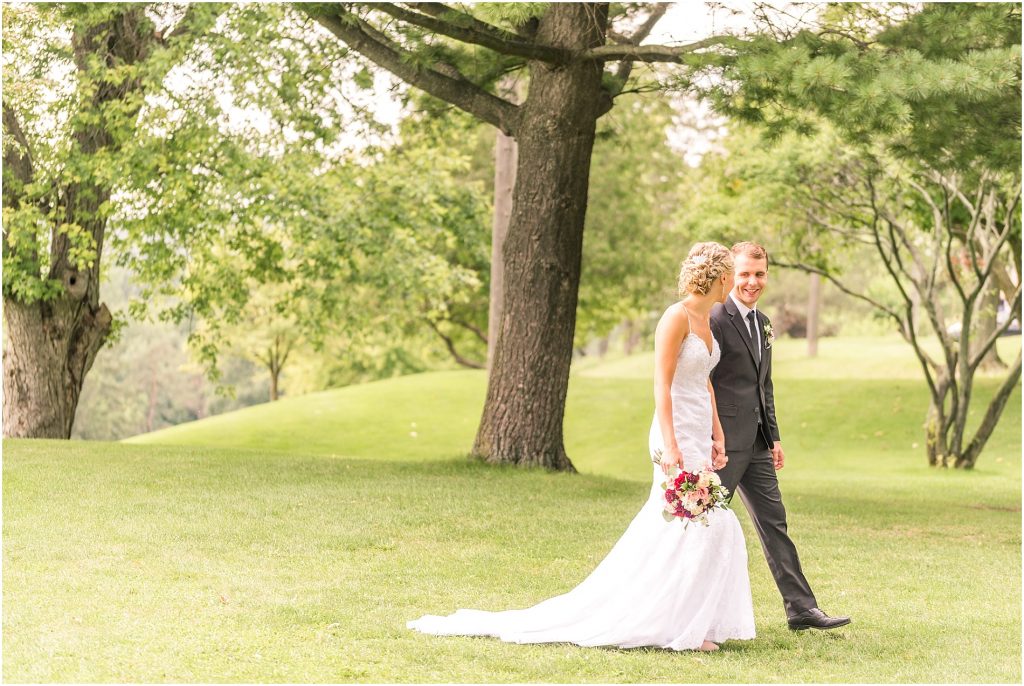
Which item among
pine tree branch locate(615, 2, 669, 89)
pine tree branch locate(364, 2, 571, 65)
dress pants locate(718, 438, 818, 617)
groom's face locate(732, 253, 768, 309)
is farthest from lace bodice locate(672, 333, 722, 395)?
pine tree branch locate(615, 2, 669, 89)

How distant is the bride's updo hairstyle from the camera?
219 inches

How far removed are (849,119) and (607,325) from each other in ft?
88.7

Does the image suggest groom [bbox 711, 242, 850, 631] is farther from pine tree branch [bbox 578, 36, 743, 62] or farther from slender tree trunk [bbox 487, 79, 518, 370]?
slender tree trunk [bbox 487, 79, 518, 370]

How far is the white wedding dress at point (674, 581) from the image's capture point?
554cm

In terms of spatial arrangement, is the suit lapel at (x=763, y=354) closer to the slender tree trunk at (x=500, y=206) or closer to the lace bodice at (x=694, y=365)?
the lace bodice at (x=694, y=365)

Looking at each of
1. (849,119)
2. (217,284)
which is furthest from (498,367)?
(217,284)

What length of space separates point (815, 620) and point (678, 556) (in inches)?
44.0

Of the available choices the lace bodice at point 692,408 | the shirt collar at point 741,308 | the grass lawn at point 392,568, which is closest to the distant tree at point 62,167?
the grass lawn at point 392,568

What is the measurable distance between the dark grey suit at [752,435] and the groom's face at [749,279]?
0.08 m

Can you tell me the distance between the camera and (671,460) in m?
5.53

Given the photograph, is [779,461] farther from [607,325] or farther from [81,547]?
[607,325]

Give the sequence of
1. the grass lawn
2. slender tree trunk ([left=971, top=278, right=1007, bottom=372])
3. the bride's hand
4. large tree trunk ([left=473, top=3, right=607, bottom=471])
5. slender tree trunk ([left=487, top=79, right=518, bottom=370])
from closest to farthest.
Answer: the grass lawn → the bride's hand → large tree trunk ([left=473, top=3, right=607, bottom=471]) → slender tree trunk ([left=487, top=79, right=518, bottom=370]) → slender tree trunk ([left=971, top=278, right=1007, bottom=372])

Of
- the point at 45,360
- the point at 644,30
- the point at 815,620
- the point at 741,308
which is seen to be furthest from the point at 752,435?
the point at 45,360

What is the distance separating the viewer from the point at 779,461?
617 cm
